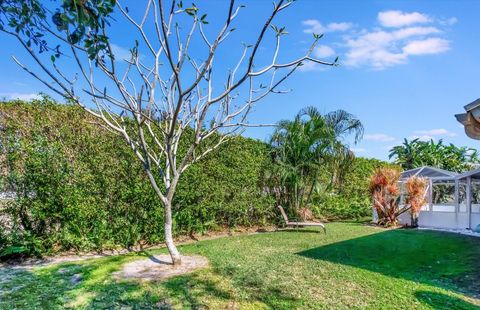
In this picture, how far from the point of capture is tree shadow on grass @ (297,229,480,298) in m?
5.51

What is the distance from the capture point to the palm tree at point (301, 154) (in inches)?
441

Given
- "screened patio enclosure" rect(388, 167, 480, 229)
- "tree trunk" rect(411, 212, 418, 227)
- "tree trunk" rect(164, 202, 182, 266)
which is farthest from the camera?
"tree trunk" rect(411, 212, 418, 227)

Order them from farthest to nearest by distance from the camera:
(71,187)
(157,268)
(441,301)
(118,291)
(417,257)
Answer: (417,257) < (71,187) < (157,268) < (118,291) < (441,301)

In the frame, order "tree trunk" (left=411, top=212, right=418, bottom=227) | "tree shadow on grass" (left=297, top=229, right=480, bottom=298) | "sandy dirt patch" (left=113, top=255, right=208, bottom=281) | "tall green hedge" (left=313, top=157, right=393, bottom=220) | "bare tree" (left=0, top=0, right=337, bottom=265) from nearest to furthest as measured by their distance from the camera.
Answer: "bare tree" (left=0, top=0, right=337, bottom=265) → "sandy dirt patch" (left=113, top=255, right=208, bottom=281) → "tree shadow on grass" (left=297, top=229, right=480, bottom=298) → "tree trunk" (left=411, top=212, right=418, bottom=227) → "tall green hedge" (left=313, top=157, right=393, bottom=220)

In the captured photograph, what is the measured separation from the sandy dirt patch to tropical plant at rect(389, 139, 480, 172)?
24755 mm

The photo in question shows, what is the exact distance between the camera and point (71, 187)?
6.68 meters

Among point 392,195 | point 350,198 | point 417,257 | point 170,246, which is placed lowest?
point 417,257

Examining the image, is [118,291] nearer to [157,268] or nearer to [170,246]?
[157,268]

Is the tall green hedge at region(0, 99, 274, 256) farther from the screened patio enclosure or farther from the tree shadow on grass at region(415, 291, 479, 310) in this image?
the screened patio enclosure

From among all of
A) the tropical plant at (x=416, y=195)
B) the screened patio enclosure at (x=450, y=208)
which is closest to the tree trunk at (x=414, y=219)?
the tropical plant at (x=416, y=195)

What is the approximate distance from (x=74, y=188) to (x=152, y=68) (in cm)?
295

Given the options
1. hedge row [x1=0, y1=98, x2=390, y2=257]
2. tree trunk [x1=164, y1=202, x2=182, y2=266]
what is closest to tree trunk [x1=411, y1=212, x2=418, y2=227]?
hedge row [x1=0, y1=98, x2=390, y2=257]

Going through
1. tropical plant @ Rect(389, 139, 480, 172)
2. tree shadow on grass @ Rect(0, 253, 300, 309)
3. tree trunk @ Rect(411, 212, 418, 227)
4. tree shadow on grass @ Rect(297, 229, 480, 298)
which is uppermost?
tropical plant @ Rect(389, 139, 480, 172)

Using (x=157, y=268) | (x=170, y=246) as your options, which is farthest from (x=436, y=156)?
(x=157, y=268)
